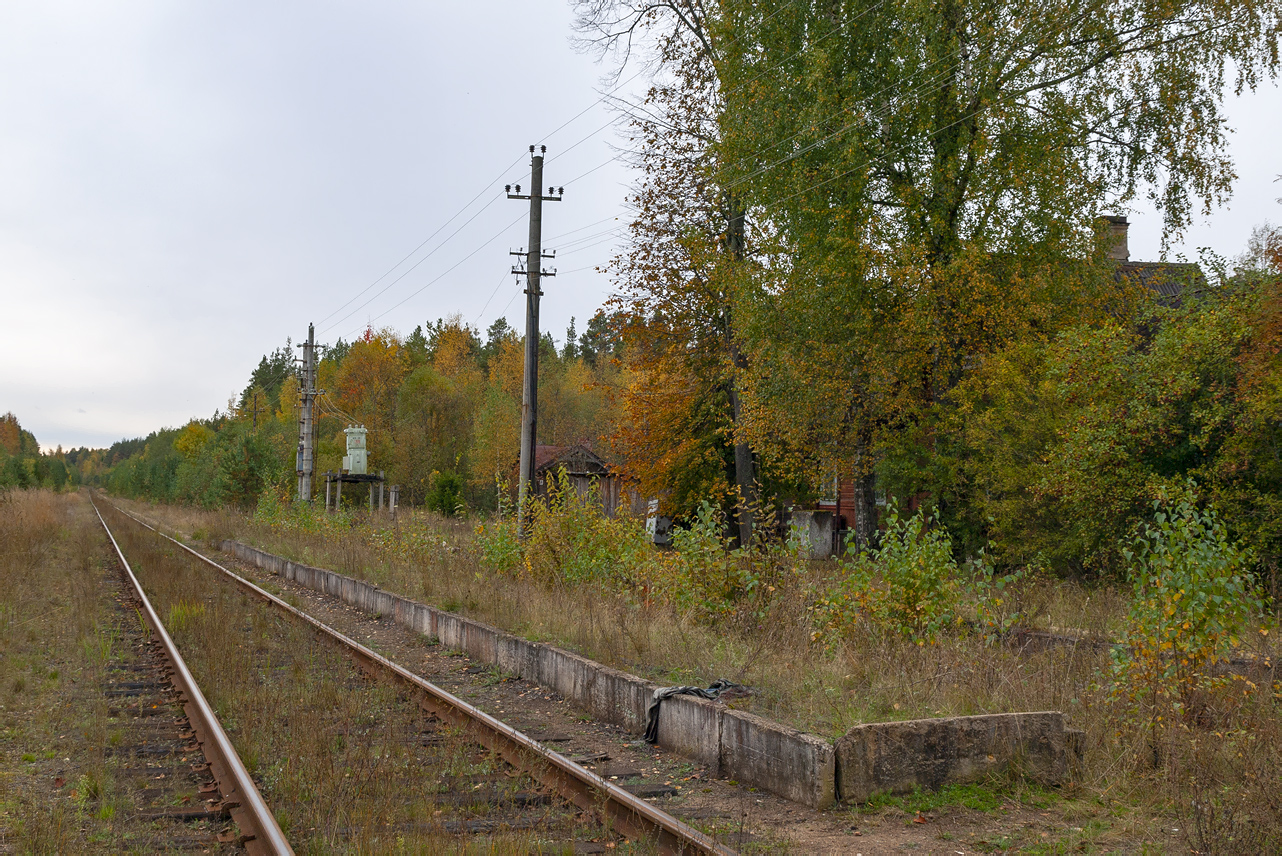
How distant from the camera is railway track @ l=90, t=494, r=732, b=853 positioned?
5.06m

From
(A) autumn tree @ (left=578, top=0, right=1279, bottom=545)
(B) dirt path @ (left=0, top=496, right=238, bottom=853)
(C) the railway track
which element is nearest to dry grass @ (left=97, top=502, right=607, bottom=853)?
(C) the railway track

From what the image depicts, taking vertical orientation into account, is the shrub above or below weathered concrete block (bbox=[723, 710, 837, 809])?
above

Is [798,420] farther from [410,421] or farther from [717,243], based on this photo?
[410,421]

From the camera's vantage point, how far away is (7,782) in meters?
6.25

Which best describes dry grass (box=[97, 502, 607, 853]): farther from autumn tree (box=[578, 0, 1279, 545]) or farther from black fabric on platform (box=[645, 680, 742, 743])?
autumn tree (box=[578, 0, 1279, 545])

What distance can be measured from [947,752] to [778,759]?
1051mm

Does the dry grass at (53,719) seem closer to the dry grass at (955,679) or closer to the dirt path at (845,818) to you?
the dirt path at (845,818)

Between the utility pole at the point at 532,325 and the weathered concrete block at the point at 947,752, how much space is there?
11.6 meters

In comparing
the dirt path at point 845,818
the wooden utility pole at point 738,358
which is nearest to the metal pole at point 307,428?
the wooden utility pole at point 738,358

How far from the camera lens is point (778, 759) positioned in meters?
6.08

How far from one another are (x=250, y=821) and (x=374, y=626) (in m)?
9.11

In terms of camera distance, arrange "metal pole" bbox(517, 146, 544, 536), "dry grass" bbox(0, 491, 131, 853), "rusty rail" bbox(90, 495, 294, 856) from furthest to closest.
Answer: "metal pole" bbox(517, 146, 544, 536)
"dry grass" bbox(0, 491, 131, 853)
"rusty rail" bbox(90, 495, 294, 856)

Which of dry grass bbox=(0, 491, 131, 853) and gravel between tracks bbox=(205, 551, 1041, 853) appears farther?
dry grass bbox=(0, 491, 131, 853)

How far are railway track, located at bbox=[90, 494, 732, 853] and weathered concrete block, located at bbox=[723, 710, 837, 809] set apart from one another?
37.4 inches
